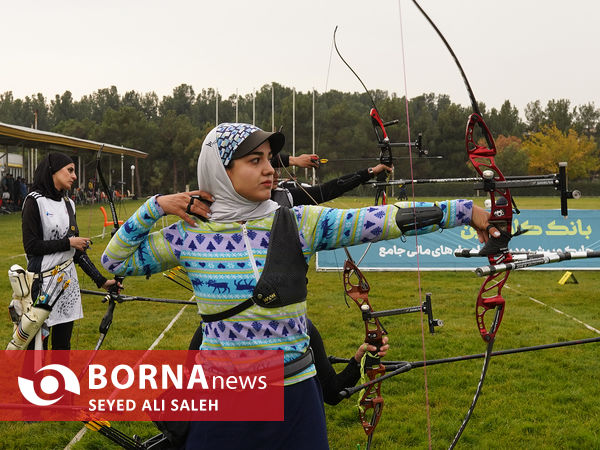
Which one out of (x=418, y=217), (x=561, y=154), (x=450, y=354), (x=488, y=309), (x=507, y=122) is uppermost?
(x=507, y=122)

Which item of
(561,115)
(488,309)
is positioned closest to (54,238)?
(488,309)

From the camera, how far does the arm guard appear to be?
2080mm

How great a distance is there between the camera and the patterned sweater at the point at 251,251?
6.99ft

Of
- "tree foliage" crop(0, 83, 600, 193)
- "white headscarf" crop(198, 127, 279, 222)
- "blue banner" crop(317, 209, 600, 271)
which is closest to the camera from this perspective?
"white headscarf" crop(198, 127, 279, 222)

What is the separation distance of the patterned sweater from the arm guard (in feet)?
0.07

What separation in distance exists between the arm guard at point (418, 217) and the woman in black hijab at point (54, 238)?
3058mm

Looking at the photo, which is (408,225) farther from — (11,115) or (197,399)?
(11,115)

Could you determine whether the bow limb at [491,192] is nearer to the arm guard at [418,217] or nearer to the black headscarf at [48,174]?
the arm guard at [418,217]

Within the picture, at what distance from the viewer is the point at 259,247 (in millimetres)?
2160

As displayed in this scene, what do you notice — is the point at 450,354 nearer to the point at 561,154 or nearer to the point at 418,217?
the point at 418,217

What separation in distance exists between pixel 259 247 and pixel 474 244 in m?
11.2

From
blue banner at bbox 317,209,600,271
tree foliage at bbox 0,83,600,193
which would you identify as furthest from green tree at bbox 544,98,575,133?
blue banner at bbox 317,209,600,271

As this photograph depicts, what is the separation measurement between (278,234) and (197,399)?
665 mm

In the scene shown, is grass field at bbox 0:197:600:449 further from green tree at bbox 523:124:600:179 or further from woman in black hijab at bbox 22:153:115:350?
green tree at bbox 523:124:600:179
